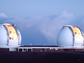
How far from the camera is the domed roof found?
32.4 metres

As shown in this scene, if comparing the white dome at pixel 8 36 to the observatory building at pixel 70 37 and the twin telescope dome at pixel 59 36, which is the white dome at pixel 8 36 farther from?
the observatory building at pixel 70 37

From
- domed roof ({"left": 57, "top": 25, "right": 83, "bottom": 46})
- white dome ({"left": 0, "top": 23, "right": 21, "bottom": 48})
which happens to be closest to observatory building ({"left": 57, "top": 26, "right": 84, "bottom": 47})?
domed roof ({"left": 57, "top": 25, "right": 83, "bottom": 46})

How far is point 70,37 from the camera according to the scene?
106 feet

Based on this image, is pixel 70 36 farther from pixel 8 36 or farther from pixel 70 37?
pixel 8 36

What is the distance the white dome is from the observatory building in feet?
27.2

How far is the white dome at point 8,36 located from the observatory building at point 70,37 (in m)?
8.30

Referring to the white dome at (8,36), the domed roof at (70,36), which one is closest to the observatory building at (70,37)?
the domed roof at (70,36)

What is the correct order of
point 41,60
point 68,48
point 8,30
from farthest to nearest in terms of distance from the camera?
1. point 68,48
2. point 8,30
3. point 41,60

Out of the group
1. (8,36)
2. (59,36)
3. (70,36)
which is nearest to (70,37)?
(70,36)

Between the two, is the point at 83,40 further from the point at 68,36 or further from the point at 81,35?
the point at 68,36

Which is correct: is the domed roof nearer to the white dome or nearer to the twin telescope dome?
the twin telescope dome

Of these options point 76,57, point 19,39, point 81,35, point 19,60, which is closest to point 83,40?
point 81,35

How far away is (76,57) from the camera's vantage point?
1755 centimetres

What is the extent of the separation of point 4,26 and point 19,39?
3604 millimetres
